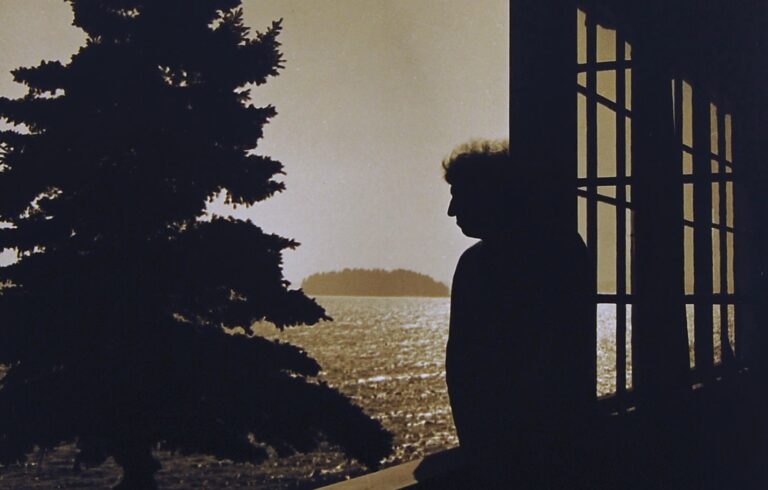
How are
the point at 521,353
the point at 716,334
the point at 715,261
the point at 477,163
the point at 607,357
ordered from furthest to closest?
the point at 607,357 → the point at 716,334 → the point at 715,261 → the point at 477,163 → the point at 521,353

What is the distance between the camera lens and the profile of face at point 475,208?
215 cm

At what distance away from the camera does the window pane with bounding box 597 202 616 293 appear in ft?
12.5

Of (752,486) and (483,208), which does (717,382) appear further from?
(483,208)

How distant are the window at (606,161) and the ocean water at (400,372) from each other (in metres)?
→ 0.37

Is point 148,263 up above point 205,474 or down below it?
above

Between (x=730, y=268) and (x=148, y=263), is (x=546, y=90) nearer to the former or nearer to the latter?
(x=730, y=268)

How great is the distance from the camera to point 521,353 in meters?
2.05

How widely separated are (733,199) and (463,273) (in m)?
4.09

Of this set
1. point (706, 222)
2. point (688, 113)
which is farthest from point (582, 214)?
point (688, 113)

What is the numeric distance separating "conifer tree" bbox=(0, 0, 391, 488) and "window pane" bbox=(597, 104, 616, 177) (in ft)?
29.4

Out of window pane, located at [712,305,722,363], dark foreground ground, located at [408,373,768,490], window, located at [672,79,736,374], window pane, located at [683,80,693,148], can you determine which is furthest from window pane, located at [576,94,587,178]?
window pane, located at [712,305,722,363]

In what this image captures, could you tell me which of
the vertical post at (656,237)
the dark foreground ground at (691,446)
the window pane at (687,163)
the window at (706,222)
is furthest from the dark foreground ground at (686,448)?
the window pane at (687,163)

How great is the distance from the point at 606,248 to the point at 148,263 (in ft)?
30.9

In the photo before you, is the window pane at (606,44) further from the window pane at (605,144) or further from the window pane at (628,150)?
the window pane at (628,150)
